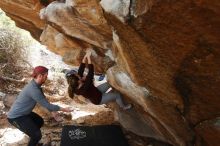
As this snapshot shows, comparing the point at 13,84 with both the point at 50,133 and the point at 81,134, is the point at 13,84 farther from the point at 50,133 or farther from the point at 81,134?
the point at 81,134

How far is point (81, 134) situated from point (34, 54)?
9.55 metres

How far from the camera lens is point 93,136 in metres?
7.70

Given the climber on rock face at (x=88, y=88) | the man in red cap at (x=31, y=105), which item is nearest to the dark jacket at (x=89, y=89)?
the climber on rock face at (x=88, y=88)

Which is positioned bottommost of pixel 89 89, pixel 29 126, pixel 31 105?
Result: pixel 29 126

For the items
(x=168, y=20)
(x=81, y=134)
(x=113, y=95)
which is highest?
(x=168, y=20)

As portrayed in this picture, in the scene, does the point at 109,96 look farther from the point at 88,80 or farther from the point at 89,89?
the point at 88,80

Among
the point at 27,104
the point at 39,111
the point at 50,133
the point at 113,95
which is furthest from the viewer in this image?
the point at 39,111

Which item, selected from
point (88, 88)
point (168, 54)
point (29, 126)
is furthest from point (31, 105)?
point (168, 54)

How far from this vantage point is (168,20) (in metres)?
3.88

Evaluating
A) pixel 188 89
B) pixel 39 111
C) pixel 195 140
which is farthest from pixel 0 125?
pixel 188 89

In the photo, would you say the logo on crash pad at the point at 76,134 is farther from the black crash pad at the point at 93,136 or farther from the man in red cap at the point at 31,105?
the man in red cap at the point at 31,105

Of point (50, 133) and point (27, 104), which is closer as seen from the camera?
point (27, 104)

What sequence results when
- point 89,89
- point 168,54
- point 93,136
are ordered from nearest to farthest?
point 168,54
point 89,89
point 93,136

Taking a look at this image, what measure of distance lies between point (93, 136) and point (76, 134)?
0.37 meters
